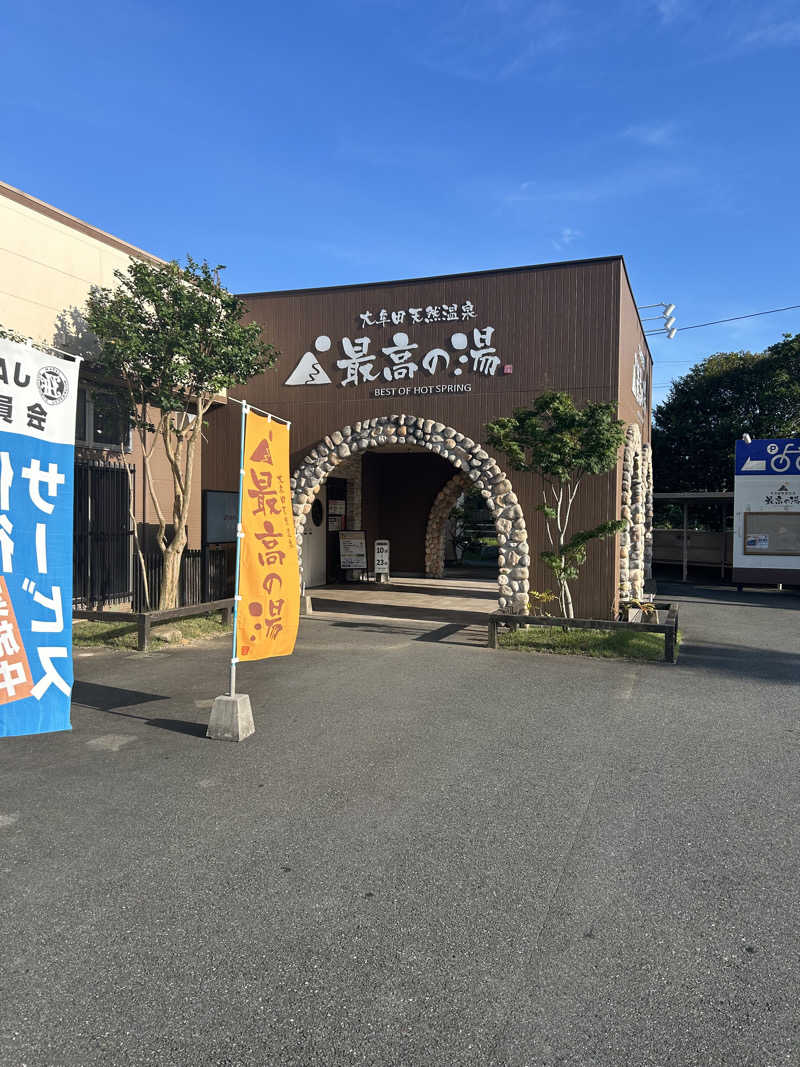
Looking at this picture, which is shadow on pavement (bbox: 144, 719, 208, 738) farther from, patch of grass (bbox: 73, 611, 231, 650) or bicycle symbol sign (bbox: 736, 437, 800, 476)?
bicycle symbol sign (bbox: 736, 437, 800, 476)

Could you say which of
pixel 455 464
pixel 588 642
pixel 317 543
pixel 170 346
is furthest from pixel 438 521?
pixel 170 346

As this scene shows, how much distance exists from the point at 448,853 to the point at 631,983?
1.26 m

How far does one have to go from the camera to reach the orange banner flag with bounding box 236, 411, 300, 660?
19.9 ft

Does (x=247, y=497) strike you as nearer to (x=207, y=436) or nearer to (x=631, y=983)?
(x=631, y=983)

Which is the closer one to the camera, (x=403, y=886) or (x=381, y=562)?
(x=403, y=886)

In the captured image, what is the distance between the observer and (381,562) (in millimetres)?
18375

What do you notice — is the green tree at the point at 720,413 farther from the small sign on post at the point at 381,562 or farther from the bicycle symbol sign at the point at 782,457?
the small sign on post at the point at 381,562

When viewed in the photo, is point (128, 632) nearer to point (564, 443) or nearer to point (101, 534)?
point (101, 534)

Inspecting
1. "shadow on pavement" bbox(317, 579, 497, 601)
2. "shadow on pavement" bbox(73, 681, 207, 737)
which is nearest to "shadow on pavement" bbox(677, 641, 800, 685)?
"shadow on pavement" bbox(317, 579, 497, 601)

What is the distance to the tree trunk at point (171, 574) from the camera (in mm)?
10789

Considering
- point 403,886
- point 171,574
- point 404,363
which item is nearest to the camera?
point 403,886

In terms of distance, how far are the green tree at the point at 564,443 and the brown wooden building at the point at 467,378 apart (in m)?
1.11

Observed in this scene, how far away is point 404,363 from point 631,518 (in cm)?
559

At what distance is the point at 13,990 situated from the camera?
2748mm
